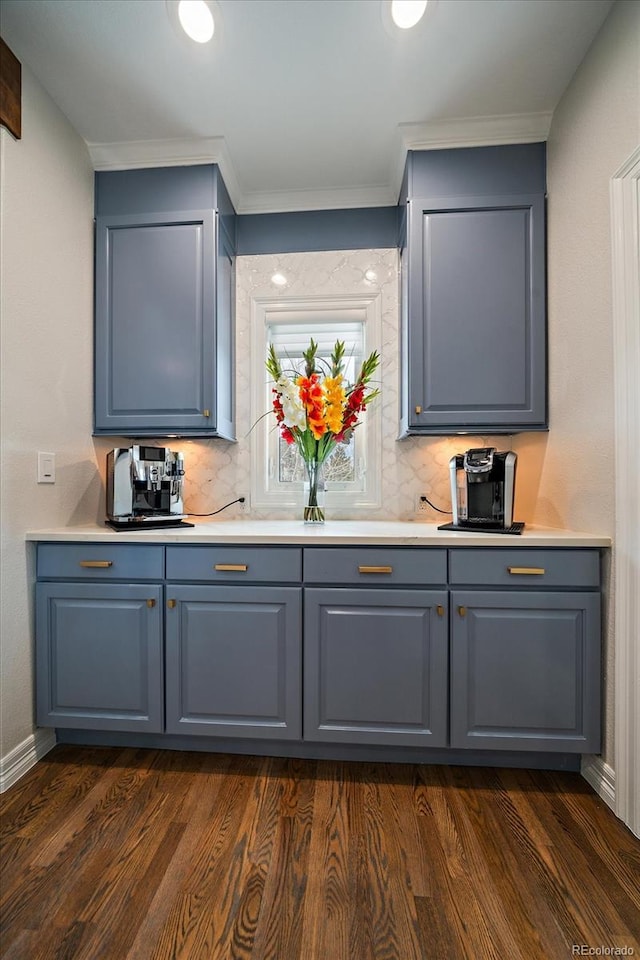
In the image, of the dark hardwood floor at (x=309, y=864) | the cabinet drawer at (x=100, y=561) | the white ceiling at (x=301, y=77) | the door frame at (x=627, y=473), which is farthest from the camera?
the cabinet drawer at (x=100, y=561)

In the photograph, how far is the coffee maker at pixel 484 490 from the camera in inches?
71.6

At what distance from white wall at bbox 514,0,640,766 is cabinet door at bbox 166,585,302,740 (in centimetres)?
119

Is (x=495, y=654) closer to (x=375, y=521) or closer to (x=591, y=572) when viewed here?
(x=591, y=572)

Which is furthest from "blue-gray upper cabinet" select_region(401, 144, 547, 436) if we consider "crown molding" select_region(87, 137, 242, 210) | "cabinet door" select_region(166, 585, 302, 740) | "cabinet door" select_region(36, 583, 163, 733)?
"cabinet door" select_region(36, 583, 163, 733)

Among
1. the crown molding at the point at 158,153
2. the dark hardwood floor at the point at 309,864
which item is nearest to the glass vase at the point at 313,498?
the dark hardwood floor at the point at 309,864

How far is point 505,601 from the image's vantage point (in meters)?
1.68

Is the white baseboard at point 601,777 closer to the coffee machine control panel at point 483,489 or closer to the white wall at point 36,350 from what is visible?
the coffee machine control panel at point 483,489

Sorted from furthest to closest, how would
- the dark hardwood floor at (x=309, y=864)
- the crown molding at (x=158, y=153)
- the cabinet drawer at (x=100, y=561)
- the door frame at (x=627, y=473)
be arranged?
the crown molding at (x=158, y=153), the cabinet drawer at (x=100, y=561), the door frame at (x=627, y=473), the dark hardwood floor at (x=309, y=864)

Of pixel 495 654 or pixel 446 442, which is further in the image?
pixel 446 442

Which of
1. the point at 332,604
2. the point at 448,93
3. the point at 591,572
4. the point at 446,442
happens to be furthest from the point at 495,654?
the point at 448,93

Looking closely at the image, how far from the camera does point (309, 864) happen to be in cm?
131

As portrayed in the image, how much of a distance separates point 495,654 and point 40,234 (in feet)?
8.19

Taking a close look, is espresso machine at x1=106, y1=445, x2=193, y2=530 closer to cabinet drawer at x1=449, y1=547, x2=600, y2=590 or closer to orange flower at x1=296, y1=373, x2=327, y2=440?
orange flower at x1=296, y1=373, x2=327, y2=440

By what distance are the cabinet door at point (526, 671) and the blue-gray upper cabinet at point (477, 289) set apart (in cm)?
81
